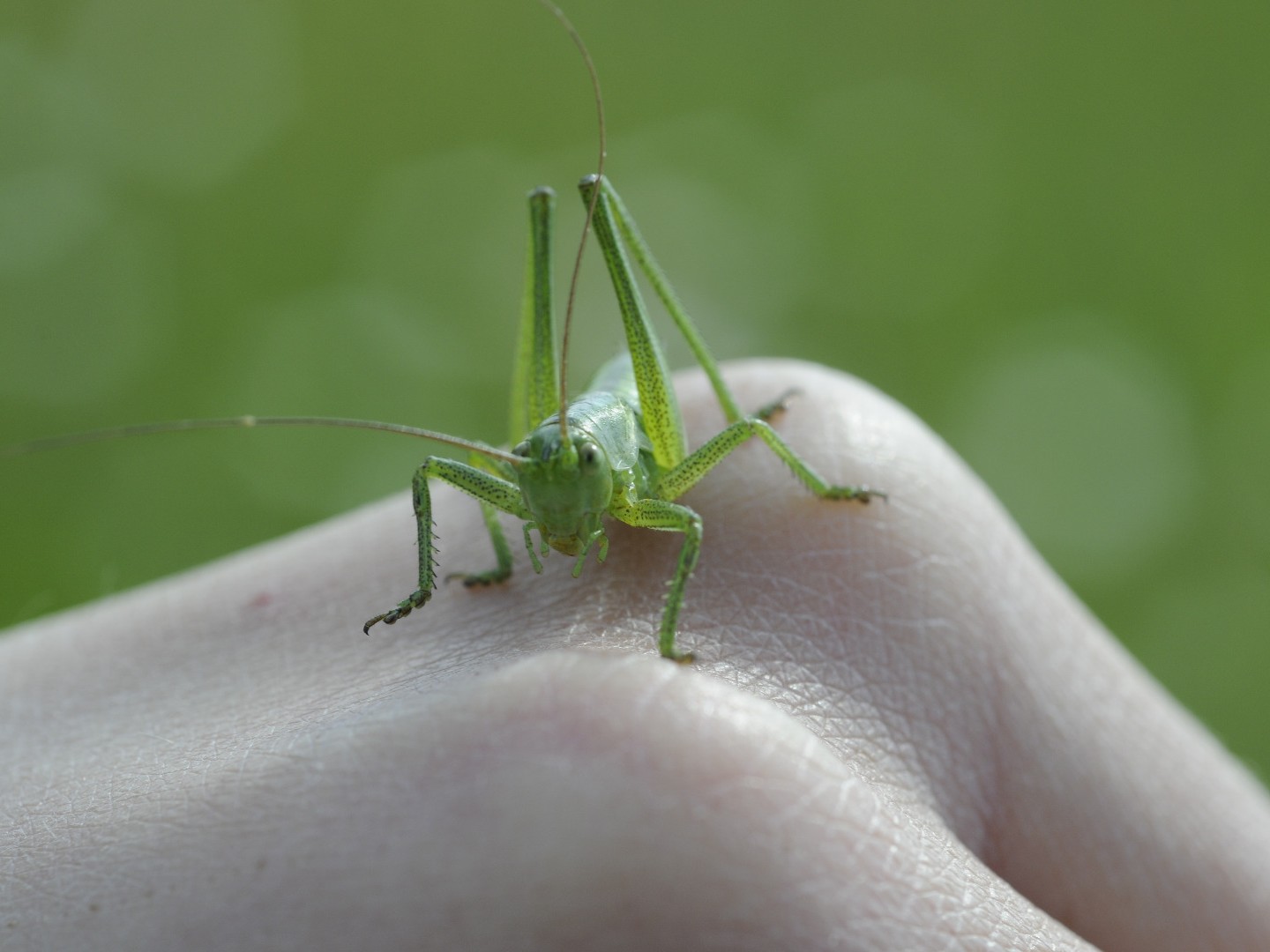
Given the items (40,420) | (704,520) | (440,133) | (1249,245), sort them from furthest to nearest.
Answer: (440,133)
(1249,245)
(40,420)
(704,520)

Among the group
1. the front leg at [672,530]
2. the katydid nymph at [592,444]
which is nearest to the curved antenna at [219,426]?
the katydid nymph at [592,444]

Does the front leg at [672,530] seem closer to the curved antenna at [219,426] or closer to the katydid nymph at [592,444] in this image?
the katydid nymph at [592,444]

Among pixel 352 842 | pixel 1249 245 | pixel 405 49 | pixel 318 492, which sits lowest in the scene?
pixel 318 492

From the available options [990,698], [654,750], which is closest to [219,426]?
[654,750]

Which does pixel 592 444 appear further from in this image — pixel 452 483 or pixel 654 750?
pixel 654 750

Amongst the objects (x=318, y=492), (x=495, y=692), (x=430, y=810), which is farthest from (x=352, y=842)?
(x=318, y=492)

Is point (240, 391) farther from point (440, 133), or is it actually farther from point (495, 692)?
point (495, 692)
